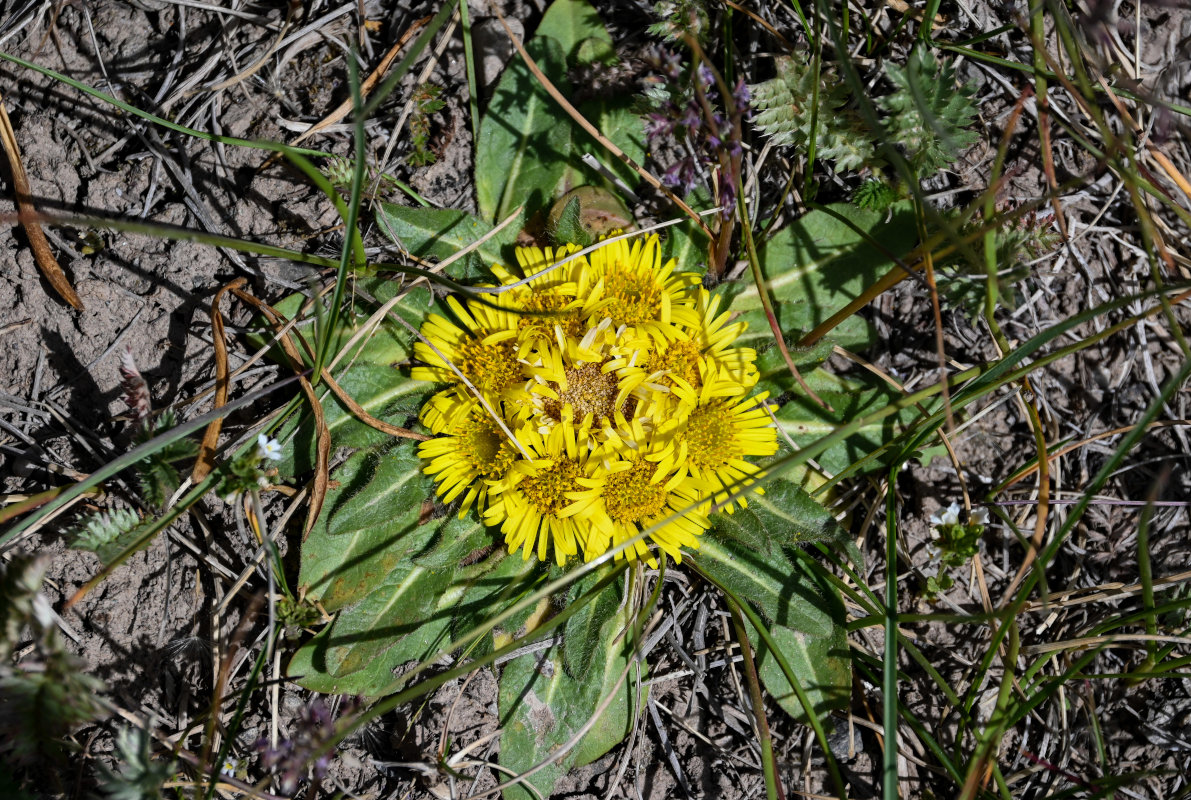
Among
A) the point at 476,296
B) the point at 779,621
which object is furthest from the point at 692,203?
the point at 779,621

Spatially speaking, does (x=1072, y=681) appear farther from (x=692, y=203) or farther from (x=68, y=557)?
(x=68, y=557)

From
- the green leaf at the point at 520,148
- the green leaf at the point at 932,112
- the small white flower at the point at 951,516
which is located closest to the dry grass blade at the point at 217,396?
the green leaf at the point at 520,148

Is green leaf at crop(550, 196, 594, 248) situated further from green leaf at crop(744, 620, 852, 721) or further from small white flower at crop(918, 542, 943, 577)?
small white flower at crop(918, 542, 943, 577)

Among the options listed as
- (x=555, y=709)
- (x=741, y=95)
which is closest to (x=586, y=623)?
(x=555, y=709)

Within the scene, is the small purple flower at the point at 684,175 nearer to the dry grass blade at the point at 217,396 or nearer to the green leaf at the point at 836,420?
the green leaf at the point at 836,420

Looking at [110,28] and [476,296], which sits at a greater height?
[110,28]

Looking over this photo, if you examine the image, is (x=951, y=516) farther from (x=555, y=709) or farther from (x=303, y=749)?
(x=303, y=749)
